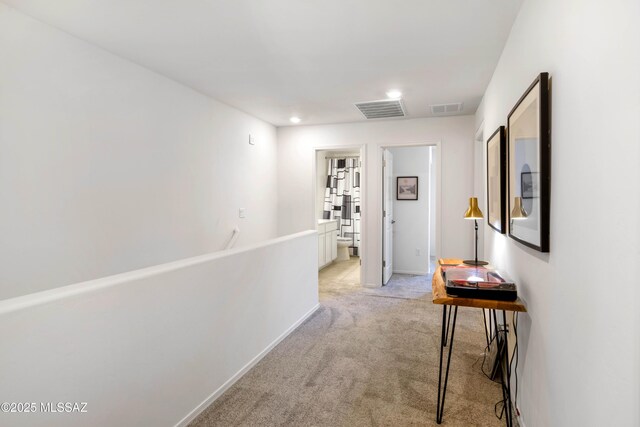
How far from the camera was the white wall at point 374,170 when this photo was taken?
4.42 m

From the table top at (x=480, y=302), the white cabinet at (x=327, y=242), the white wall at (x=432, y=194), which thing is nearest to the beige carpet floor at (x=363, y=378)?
the table top at (x=480, y=302)

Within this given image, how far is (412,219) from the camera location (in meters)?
5.61

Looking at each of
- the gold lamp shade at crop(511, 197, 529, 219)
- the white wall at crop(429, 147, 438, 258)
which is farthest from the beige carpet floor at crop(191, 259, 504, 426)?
the white wall at crop(429, 147, 438, 258)

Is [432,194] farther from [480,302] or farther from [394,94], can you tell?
[480,302]

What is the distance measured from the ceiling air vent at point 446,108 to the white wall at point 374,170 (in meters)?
0.26

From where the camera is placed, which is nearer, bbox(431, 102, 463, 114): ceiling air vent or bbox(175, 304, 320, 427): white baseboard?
bbox(175, 304, 320, 427): white baseboard

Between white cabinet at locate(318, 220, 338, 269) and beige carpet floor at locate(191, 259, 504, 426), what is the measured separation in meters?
2.12

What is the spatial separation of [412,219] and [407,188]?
0.51 m

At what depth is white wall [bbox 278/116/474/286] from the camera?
4.42 metres

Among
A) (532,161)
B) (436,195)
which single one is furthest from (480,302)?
(436,195)

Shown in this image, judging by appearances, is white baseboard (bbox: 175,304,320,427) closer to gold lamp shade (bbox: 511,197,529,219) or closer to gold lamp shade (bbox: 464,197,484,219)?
gold lamp shade (bbox: 464,197,484,219)

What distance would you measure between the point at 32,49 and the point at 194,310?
1836 mm

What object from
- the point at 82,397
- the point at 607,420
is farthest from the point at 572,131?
the point at 82,397

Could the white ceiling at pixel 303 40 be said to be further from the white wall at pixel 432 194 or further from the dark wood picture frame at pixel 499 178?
the white wall at pixel 432 194
